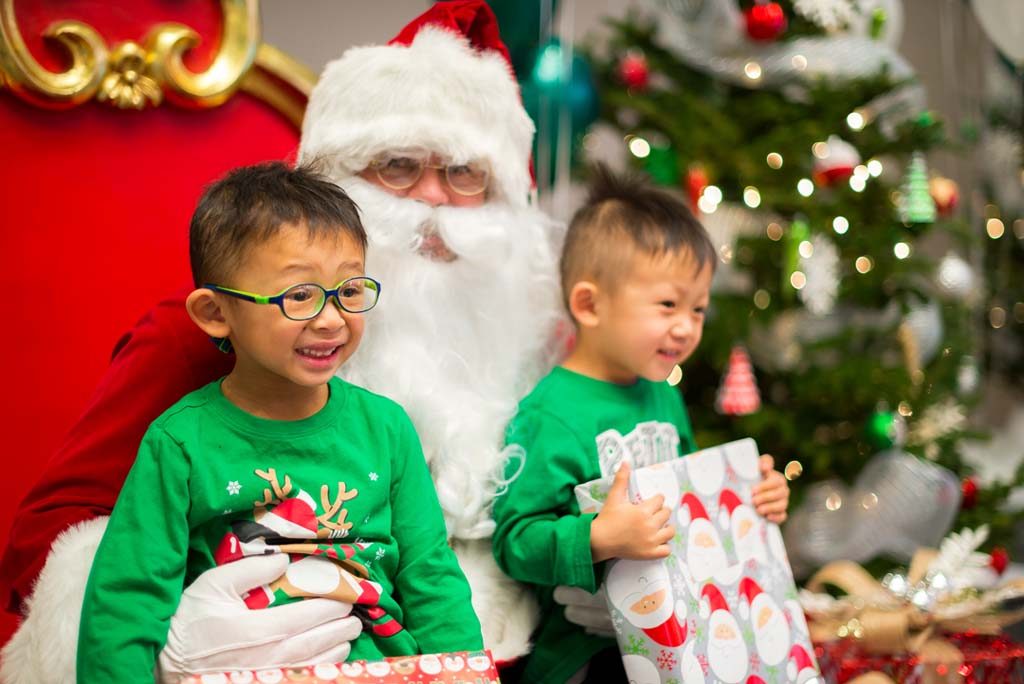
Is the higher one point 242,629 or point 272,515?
point 272,515

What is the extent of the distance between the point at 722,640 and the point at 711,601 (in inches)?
2.4

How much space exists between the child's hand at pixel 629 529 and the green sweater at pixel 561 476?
A: 0.09 feet

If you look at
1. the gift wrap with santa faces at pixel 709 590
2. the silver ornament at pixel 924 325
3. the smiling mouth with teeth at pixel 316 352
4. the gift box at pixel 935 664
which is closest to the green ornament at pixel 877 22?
the silver ornament at pixel 924 325

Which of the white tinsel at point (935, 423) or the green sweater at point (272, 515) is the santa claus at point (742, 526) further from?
the white tinsel at point (935, 423)

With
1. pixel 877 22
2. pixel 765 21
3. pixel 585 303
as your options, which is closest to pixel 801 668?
pixel 585 303

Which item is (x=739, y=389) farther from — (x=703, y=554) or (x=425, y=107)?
(x=425, y=107)

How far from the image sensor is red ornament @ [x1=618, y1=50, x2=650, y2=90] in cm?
334

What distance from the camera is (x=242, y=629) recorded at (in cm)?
138

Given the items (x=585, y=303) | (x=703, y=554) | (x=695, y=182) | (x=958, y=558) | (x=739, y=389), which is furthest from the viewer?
(x=695, y=182)

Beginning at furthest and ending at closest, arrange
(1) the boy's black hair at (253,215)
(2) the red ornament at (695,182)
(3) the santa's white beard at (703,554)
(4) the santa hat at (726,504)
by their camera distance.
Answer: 1. (2) the red ornament at (695,182)
2. (4) the santa hat at (726,504)
3. (3) the santa's white beard at (703,554)
4. (1) the boy's black hair at (253,215)

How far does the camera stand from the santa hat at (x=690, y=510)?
5.63 ft

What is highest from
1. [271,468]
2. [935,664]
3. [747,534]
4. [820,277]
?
[820,277]

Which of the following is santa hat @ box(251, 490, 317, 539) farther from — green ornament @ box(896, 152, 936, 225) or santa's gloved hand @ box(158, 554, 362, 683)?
green ornament @ box(896, 152, 936, 225)

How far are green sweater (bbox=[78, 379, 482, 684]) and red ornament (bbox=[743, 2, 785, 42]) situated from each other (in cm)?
201
